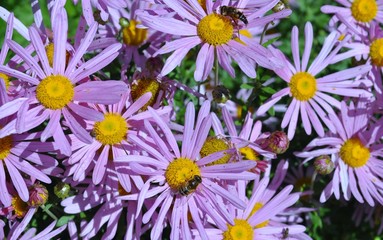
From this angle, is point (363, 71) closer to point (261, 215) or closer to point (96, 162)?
point (261, 215)

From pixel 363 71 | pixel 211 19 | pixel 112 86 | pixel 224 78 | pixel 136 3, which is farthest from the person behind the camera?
pixel 224 78

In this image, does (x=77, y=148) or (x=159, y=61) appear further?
(x=159, y=61)

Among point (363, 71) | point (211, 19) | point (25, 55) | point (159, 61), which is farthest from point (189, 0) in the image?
point (363, 71)

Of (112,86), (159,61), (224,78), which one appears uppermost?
(224,78)

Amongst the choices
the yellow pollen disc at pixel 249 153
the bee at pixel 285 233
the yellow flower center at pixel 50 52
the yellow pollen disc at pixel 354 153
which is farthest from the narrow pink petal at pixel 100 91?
the yellow pollen disc at pixel 354 153

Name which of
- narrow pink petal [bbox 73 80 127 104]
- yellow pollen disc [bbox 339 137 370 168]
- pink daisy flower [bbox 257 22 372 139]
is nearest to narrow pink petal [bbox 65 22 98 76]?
narrow pink petal [bbox 73 80 127 104]

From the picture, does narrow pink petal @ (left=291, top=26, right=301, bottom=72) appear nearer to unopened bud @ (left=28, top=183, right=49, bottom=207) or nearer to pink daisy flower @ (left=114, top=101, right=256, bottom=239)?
pink daisy flower @ (left=114, top=101, right=256, bottom=239)

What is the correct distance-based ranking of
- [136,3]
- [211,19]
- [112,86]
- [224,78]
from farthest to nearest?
[224,78], [136,3], [211,19], [112,86]
